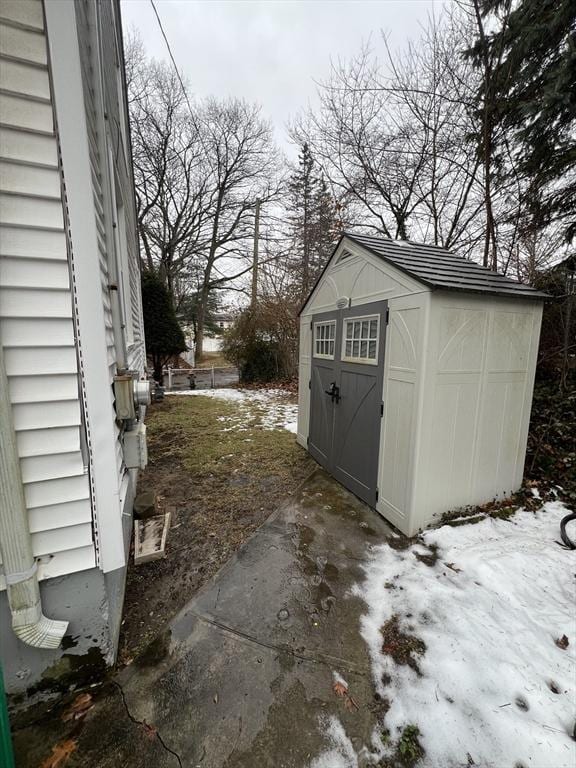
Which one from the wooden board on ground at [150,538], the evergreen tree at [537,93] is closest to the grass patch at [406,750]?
the wooden board on ground at [150,538]

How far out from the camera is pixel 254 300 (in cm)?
1252

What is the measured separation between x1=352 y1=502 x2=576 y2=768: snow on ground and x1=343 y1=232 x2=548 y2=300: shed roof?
238cm

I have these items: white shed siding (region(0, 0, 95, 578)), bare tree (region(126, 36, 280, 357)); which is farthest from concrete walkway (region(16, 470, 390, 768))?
bare tree (region(126, 36, 280, 357))

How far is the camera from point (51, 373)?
153 centimetres

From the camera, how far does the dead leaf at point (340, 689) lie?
173cm

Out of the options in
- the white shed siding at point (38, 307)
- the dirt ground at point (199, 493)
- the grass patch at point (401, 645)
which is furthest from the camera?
the dirt ground at point (199, 493)

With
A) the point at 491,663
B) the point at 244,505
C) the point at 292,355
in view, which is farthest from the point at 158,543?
the point at 292,355

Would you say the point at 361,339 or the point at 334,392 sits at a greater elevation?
the point at 361,339

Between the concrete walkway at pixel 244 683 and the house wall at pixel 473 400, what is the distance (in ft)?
4.17

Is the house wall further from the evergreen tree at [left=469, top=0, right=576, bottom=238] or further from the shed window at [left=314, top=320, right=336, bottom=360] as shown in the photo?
the evergreen tree at [left=469, top=0, right=576, bottom=238]

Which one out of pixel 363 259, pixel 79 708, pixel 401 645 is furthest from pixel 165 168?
pixel 401 645

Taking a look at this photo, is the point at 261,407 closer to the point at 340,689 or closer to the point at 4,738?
the point at 340,689

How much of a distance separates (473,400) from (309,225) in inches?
399

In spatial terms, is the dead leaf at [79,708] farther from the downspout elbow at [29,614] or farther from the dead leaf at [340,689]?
the dead leaf at [340,689]
